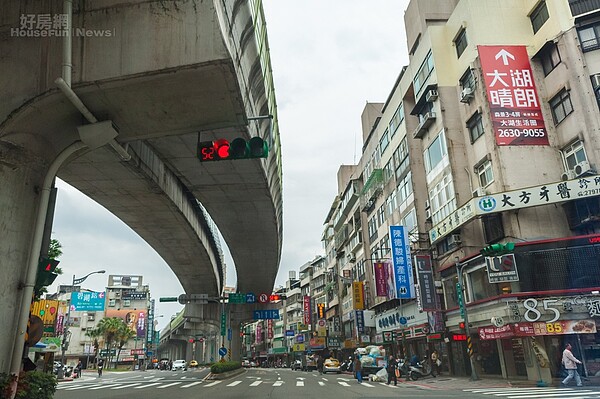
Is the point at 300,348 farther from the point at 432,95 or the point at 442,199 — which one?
the point at 432,95

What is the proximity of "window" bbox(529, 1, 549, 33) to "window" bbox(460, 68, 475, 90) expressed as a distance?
3913 mm

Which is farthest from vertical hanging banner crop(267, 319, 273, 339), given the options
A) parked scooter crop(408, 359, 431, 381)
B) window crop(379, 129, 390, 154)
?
parked scooter crop(408, 359, 431, 381)

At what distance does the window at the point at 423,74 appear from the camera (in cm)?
2927

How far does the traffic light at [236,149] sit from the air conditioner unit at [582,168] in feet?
55.9

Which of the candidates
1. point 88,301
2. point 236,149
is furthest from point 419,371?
point 88,301

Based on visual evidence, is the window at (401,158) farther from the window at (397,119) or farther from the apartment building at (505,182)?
the window at (397,119)

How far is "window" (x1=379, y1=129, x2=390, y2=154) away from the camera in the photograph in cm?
3916

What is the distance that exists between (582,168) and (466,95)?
7.48 meters

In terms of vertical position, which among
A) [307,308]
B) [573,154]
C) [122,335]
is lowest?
[122,335]

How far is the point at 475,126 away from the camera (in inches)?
1003

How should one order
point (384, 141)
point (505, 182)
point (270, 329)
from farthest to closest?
point (270, 329), point (384, 141), point (505, 182)

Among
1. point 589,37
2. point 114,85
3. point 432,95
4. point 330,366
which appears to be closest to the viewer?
point 114,85

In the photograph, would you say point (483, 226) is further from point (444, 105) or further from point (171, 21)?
point (171, 21)

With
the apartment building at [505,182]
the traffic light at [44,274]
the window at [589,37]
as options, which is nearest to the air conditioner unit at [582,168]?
the apartment building at [505,182]
